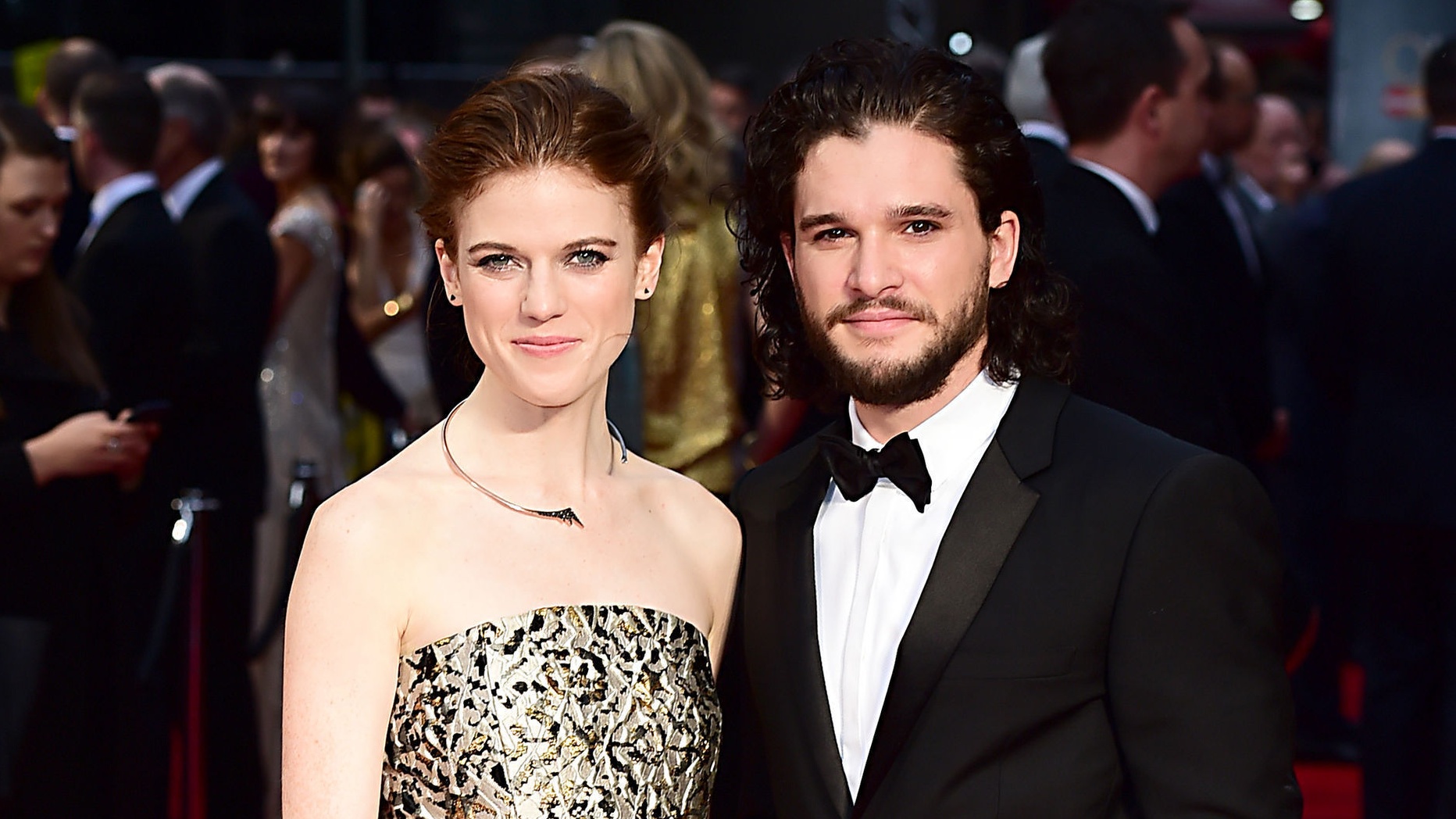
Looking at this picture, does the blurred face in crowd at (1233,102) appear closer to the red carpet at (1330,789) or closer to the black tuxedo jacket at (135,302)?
the red carpet at (1330,789)

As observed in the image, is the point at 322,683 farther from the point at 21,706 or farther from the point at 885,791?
the point at 21,706

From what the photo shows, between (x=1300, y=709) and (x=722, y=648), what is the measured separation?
4183 mm

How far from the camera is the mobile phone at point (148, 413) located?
3.75 m

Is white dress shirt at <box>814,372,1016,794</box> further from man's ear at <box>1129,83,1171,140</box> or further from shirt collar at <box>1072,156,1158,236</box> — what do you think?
man's ear at <box>1129,83,1171,140</box>

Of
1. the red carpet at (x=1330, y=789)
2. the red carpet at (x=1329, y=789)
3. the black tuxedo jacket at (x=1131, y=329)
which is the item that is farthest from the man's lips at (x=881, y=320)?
the red carpet at (x=1329, y=789)

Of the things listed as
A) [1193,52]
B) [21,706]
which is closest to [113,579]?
[21,706]

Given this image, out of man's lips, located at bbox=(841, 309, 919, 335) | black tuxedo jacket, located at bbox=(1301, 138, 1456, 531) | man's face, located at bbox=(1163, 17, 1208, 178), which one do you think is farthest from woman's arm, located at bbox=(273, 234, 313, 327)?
man's lips, located at bbox=(841, 309, 919, 335)

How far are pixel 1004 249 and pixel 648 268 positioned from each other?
0.49 metres

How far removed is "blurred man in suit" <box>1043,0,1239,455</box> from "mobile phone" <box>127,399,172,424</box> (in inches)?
81.4

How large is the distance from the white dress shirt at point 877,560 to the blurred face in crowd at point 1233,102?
384 centimetres

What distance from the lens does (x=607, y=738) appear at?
2.10m

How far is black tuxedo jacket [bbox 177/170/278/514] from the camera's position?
461cm

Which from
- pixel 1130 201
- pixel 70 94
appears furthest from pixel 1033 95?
pixel 70 94

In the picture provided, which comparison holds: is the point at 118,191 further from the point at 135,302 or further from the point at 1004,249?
the point at 1004,249
